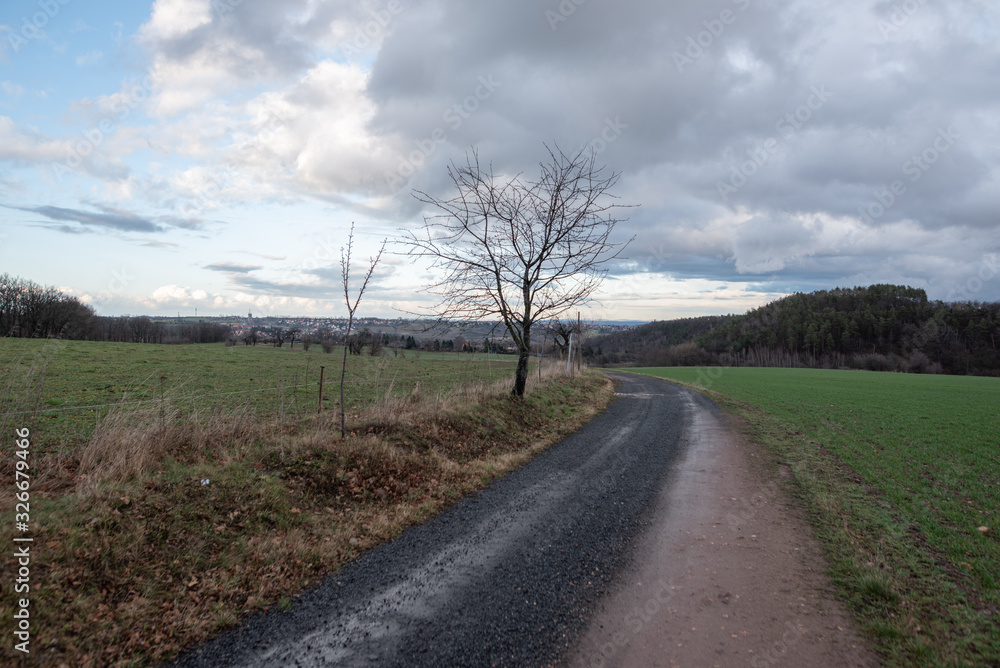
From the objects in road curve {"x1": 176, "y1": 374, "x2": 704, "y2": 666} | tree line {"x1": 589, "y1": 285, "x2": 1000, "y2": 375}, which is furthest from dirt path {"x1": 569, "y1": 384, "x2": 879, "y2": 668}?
tree line {"x1": 589, "y1": 285, "x2": 1000, "y2": 375}

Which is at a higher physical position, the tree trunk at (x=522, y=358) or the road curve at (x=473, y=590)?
the tree trunk at (x=522, y=358)

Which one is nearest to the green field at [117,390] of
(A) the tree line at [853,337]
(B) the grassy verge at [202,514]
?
(B) the grassy verge at [202,514]

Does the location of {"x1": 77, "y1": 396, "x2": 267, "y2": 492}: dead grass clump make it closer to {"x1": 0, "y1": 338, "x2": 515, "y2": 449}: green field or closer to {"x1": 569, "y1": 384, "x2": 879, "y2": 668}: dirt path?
{"x1": 0, "y1": 338, "x2": 515, "y2": 449}: green field

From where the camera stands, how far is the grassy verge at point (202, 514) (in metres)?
3.54

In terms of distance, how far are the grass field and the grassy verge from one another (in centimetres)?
487

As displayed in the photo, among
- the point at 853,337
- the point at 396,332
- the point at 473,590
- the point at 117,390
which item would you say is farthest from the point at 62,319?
the point at 853,337

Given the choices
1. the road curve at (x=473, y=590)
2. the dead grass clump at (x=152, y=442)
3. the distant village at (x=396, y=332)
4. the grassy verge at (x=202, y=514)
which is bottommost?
the road curve at (x=473, y=590)

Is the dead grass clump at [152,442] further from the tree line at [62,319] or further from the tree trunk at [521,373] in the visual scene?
the tree line at [62,319]

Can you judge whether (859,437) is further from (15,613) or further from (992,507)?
(15,613)

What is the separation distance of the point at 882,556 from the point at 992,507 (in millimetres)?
3643

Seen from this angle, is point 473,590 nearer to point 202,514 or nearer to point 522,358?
point 202,514

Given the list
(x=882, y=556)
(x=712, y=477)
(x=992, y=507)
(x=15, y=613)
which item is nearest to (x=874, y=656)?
(x=882, y=556)

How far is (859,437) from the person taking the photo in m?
12.1

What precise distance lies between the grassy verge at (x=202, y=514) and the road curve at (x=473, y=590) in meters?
0.37
